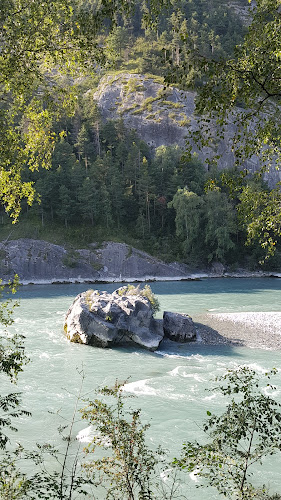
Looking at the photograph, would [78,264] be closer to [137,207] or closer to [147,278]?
[147,278]

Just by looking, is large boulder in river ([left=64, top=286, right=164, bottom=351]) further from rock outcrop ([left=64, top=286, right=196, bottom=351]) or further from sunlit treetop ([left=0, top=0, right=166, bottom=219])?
sunlit treetop ([left=0, top=0, right=166, bottom=219])

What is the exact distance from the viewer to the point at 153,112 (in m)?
104

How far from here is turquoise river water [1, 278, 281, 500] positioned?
15055mm

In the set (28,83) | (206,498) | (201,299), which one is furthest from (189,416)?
(201,299)

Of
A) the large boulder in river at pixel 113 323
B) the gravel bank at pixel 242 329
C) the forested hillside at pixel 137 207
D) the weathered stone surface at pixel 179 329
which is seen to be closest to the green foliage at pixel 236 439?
the large boulder in river at pixel 113 323

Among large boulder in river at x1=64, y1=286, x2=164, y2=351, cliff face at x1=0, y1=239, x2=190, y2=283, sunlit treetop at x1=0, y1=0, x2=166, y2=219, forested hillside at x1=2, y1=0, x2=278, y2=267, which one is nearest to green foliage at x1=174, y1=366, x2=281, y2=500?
sunlit treetop at x1=0, y1=0, x2=166, y2=219

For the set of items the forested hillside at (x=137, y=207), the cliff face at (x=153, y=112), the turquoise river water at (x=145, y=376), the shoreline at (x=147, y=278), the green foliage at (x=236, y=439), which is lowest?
the shoreline at (x=147, y=278)

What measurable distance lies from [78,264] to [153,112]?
51.5 m

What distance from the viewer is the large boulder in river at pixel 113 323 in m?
28.3

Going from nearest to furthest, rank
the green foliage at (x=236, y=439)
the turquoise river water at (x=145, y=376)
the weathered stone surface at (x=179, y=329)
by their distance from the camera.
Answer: the green foliage at (x=236, y=439) → the turquoise river water at (x=145, y=376) → the weathered stone surface at (x=179, y=329)

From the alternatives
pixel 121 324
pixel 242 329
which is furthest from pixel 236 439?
→ pixel 242 329

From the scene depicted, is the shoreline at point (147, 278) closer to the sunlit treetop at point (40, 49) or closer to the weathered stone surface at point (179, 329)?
the weathered stone surface at point (179, 329)

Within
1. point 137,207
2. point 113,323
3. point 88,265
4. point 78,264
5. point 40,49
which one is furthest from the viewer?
point 137,207

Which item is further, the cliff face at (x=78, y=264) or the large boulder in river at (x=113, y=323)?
the cliff face at (x=78, y=264)
